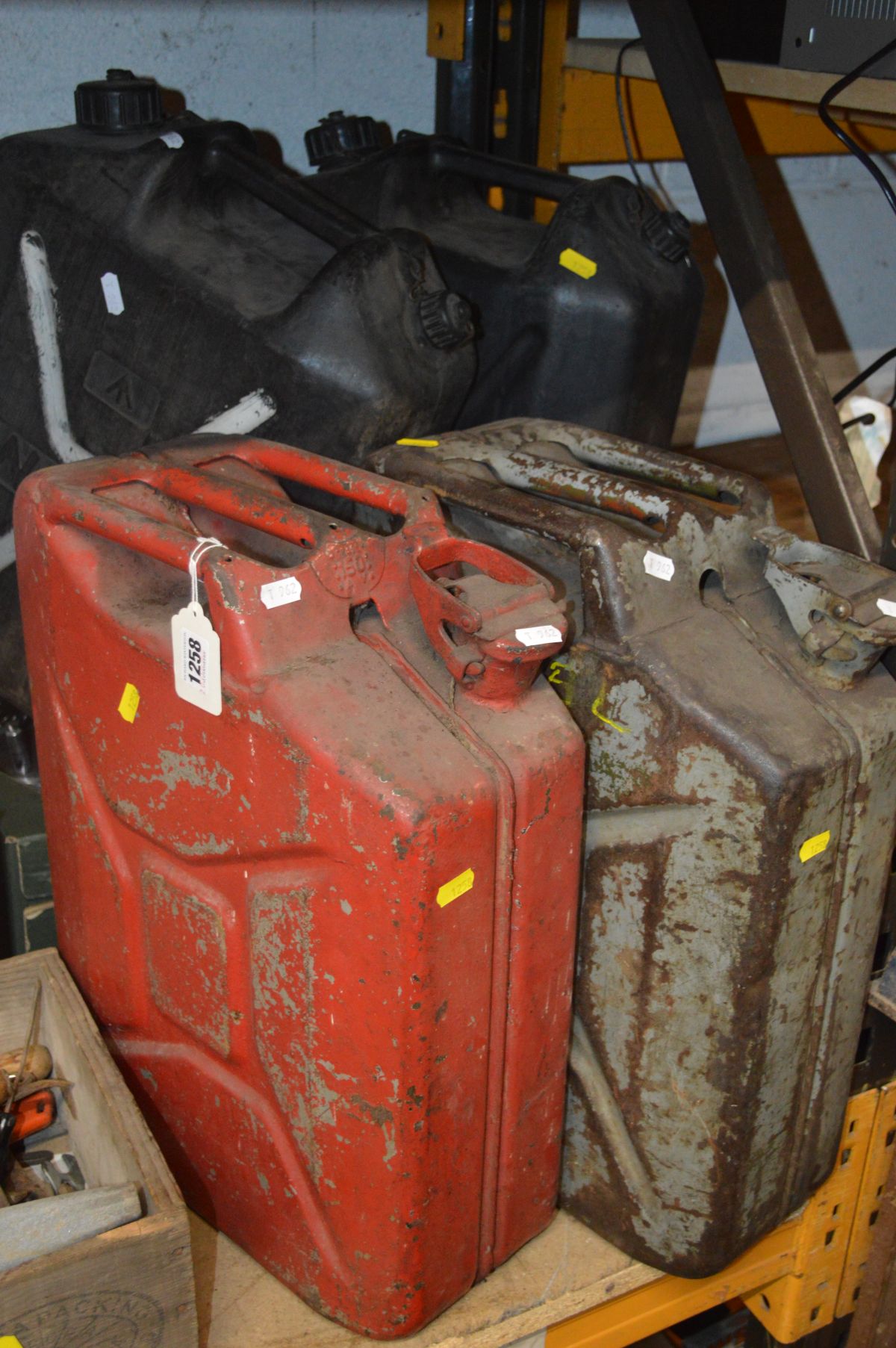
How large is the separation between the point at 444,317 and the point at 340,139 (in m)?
0.56

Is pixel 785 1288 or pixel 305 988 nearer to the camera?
pixel 305 988

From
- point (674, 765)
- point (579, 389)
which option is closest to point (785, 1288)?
point (674, 765)

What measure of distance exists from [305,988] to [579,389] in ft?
2.54

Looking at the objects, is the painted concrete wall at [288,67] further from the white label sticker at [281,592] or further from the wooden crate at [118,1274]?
the wooden crate at [118,1274]

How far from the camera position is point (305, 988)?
0.94 metres

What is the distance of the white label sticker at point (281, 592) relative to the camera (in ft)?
2.93

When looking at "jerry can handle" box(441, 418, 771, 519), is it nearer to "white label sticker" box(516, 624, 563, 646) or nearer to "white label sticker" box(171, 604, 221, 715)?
"white label sticker" box(516, 624, 563, 646)

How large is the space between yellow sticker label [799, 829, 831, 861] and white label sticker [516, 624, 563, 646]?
0.81ft

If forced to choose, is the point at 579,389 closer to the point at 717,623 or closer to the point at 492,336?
the point at 492,336

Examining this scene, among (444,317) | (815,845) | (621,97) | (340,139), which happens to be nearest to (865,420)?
(621,97)

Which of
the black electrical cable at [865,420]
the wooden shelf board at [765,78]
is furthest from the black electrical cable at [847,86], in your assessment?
the black electrical cable at [865,420]

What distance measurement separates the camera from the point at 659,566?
994mm

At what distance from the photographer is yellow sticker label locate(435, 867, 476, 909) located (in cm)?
87

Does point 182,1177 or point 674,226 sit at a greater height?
point 674,226
